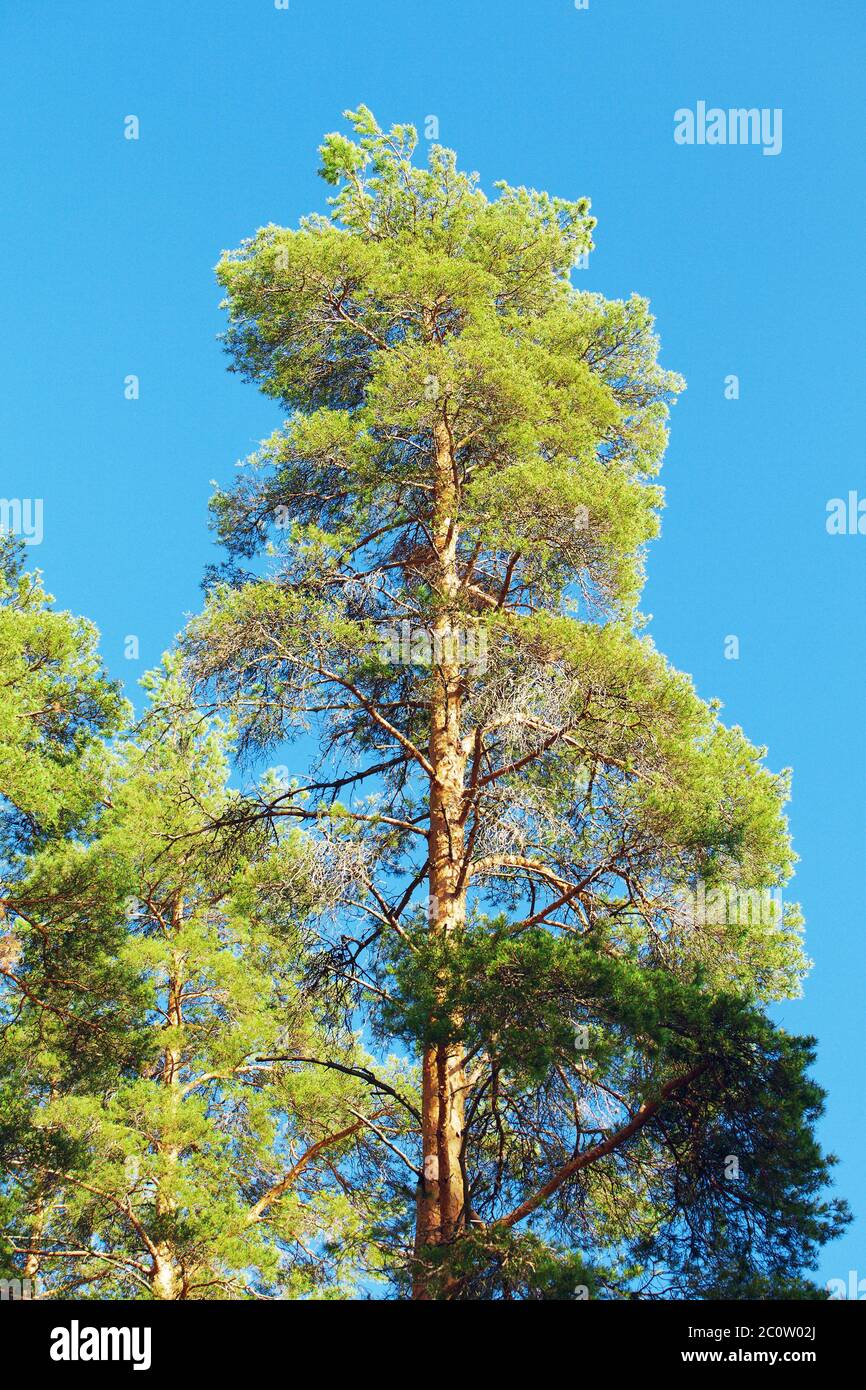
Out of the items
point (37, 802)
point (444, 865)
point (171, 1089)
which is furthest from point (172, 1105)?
point (444, 865)

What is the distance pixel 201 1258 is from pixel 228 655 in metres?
6.71

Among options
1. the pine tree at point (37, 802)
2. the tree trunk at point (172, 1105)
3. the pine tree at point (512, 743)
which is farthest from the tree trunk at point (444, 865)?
the tree trunk at point (172, 1105)

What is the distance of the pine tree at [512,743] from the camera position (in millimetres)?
7887

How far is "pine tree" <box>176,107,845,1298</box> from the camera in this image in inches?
311

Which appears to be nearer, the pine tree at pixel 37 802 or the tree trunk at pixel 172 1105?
the pine tree at pixel 37 802

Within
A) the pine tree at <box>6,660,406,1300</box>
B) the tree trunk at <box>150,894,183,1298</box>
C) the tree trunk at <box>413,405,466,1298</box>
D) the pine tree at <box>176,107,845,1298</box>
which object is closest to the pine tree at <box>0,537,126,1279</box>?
the pine tree at <box>6,660,406,1300</box>

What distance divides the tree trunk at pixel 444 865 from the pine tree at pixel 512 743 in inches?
1.1

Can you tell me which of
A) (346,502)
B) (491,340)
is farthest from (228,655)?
(491,340)

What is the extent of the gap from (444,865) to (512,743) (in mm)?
1178

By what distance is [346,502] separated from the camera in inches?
486

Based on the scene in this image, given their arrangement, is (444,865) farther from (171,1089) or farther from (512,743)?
(171,1089)

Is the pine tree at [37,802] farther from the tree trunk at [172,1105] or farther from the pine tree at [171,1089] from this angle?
the tree trunk at [172,1105]
